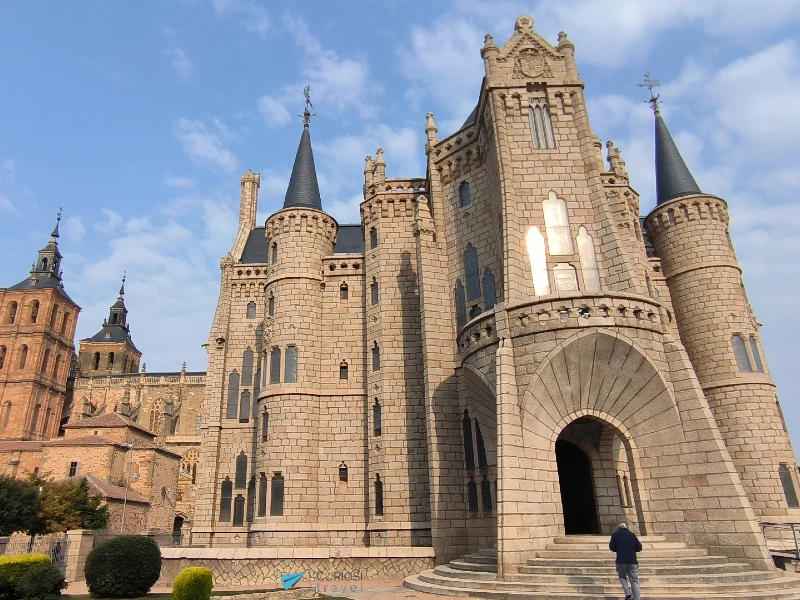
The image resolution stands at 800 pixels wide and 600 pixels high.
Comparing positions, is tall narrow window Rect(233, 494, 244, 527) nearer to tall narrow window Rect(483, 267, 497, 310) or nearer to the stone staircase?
the stone staircase

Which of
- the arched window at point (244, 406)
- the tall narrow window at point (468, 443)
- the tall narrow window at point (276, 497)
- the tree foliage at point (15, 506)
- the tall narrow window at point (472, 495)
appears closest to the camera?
the tall narrow window at point (472, 495)

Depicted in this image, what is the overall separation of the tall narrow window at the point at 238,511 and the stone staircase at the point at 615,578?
601 inches

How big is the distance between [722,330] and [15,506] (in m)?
32.0

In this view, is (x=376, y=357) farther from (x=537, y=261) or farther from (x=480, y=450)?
(x=537, y=261)

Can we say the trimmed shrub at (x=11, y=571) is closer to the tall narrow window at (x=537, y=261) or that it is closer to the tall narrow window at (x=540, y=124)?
the tall narrow window at (x=537, y=261)

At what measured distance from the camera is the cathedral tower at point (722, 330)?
66.2ft

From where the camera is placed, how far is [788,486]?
19.9 meters

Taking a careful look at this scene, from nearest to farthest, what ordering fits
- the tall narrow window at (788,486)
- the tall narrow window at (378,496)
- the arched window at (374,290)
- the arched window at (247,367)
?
the tall narrow window at (788,486), the tall narrow window at (378,496), the arched window at (374,290), the arched window at (247,367)

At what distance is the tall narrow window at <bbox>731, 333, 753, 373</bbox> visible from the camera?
2189 cm

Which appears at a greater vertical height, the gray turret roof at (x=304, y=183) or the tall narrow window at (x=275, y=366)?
the gray turret roof at (x=304, y=183)

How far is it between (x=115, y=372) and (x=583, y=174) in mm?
71002

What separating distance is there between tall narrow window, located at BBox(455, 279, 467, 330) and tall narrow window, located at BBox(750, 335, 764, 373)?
1225 centimetres

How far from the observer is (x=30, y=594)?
12055 mm

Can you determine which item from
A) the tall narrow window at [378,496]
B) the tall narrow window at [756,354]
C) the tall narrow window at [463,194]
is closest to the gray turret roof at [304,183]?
the tall narrow window at [463,194]
